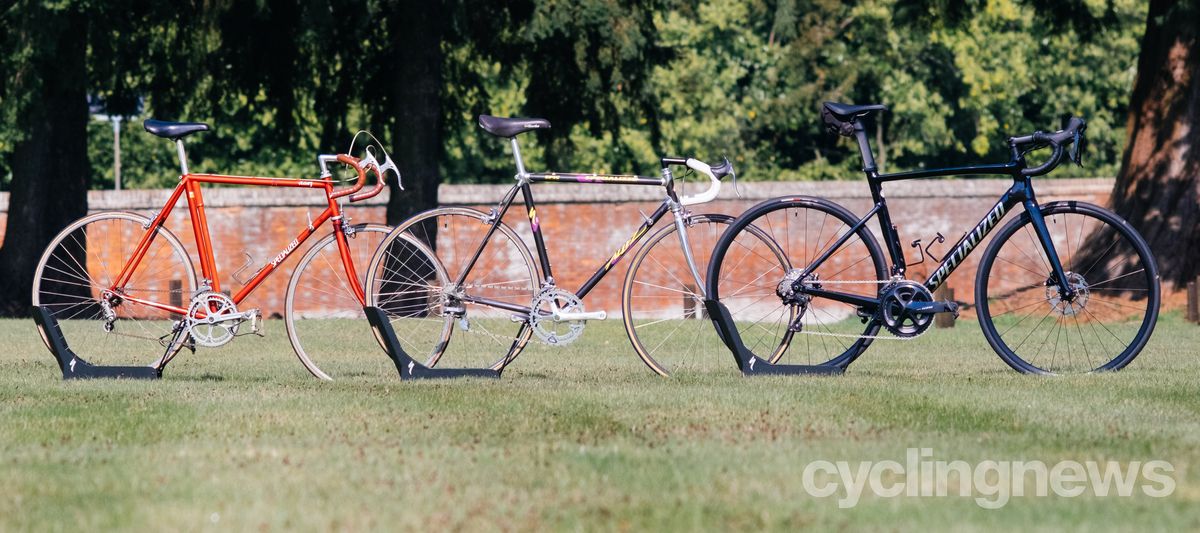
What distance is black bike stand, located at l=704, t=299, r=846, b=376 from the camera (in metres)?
7.55

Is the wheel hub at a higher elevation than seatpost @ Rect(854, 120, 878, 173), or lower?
lower

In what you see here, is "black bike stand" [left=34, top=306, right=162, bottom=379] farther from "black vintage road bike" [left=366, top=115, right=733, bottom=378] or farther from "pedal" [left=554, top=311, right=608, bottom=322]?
"pedal" [left=554, top=311, right=608, bottom=322]

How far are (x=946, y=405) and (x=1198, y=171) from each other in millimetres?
10299

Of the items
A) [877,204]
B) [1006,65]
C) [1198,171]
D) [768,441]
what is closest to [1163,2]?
[1198,171]

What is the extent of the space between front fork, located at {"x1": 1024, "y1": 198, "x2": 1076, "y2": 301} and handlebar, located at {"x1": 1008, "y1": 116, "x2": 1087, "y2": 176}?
170 mm

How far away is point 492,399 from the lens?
668 centimetres

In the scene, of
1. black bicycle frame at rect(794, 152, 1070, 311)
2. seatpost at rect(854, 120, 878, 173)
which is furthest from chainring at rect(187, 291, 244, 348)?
seatpost at rect(854, 120, 878, 173)

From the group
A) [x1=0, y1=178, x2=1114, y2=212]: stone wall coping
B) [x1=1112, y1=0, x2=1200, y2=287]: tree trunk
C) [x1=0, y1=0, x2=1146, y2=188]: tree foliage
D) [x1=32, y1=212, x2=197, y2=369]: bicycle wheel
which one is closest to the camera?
[x1=32, y1=212, x2=197, y2=369]: bicycle wheel

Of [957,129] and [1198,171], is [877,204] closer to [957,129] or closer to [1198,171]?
[1198,171]

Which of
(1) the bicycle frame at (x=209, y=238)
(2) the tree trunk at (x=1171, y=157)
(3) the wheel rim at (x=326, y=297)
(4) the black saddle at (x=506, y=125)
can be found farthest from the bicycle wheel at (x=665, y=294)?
(2) the tree trunk at (x=1171, y=157)

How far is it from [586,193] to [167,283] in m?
16.3

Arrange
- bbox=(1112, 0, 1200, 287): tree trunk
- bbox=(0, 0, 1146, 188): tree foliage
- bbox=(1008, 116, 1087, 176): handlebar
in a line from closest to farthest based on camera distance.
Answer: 1. bbox=(1008, 116, 1087, 176): handlebar
2. bbox=(1112, 0, 1200, 287): tree trunk
3. bbox=(0, 0, 1146, 188): tree foliage

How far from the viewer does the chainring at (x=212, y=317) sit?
25.2 ft

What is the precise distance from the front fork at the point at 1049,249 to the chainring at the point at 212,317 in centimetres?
386
